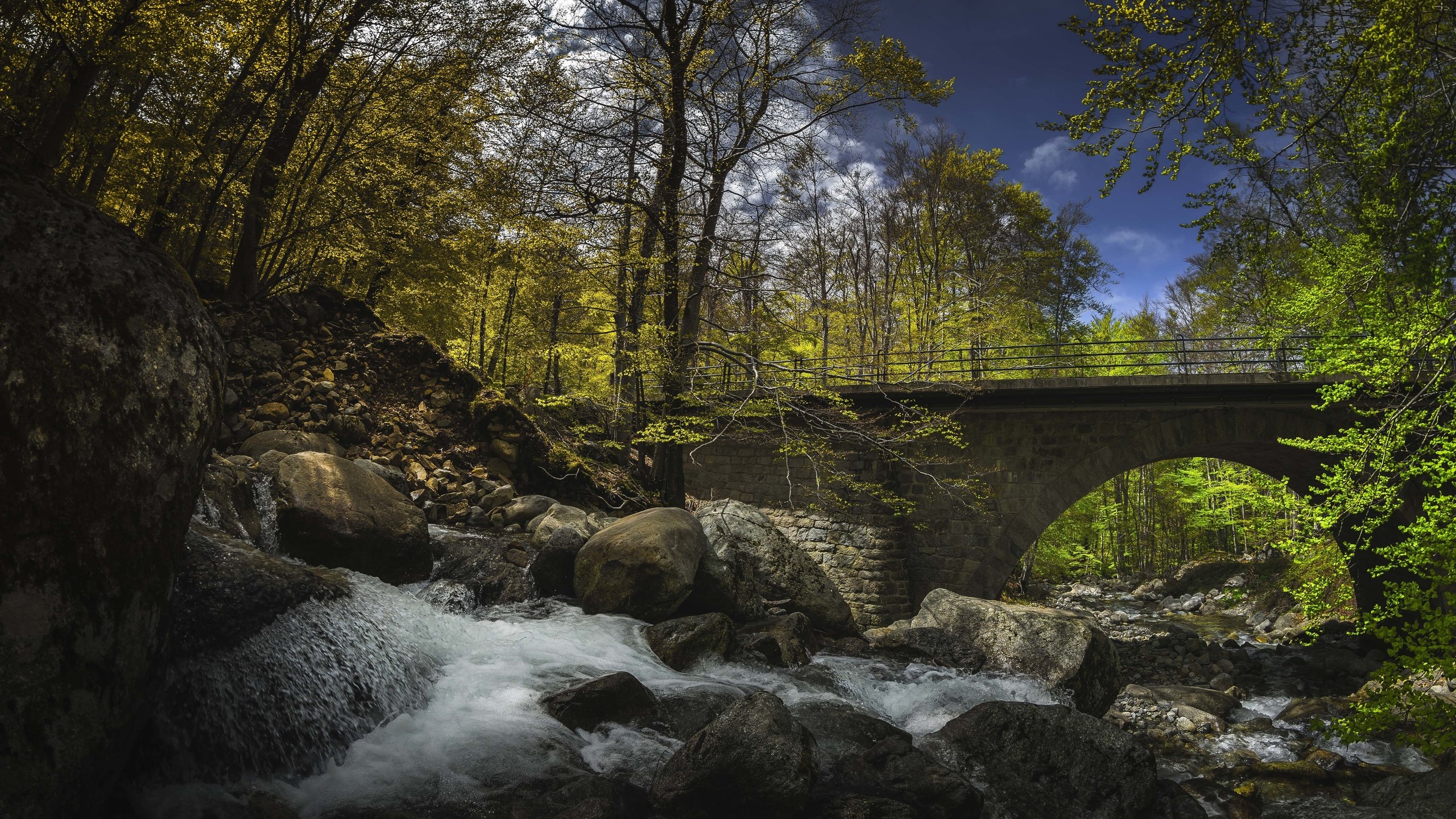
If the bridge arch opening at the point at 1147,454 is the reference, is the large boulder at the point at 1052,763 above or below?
below

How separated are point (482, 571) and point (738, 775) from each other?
12.3 feet

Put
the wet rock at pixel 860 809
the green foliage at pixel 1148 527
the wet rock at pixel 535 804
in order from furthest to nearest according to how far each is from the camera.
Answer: the green foliage at pixel 1148 527 < the wet rock at pixel 860 809 < the wet rock at pixel 535 804

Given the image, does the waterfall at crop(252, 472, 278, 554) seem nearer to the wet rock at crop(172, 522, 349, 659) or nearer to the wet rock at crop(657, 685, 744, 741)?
the wet rock at crop(172, 522, 349, 659)

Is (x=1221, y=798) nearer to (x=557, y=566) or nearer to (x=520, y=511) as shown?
(x=557, y=566)

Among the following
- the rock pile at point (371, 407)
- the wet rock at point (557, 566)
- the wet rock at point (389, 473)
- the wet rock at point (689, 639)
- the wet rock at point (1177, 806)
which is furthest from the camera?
the rock pile at point (371, 407)

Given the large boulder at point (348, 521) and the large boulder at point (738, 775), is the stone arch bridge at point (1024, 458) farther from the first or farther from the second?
the large boulder at point (738, 775)

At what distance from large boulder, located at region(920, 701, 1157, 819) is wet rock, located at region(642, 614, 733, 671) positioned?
1888 mm

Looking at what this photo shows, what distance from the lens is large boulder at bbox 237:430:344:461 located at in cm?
671

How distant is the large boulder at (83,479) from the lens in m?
2.18

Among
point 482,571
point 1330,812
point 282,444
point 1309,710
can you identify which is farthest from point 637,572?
point 1309,710

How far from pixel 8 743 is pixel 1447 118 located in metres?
7.37

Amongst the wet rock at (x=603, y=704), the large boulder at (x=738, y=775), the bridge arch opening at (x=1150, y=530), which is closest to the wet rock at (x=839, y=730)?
the large boulder at (x=738, y=775)

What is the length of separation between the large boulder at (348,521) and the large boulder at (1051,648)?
17.3 ft

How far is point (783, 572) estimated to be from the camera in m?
7.83
